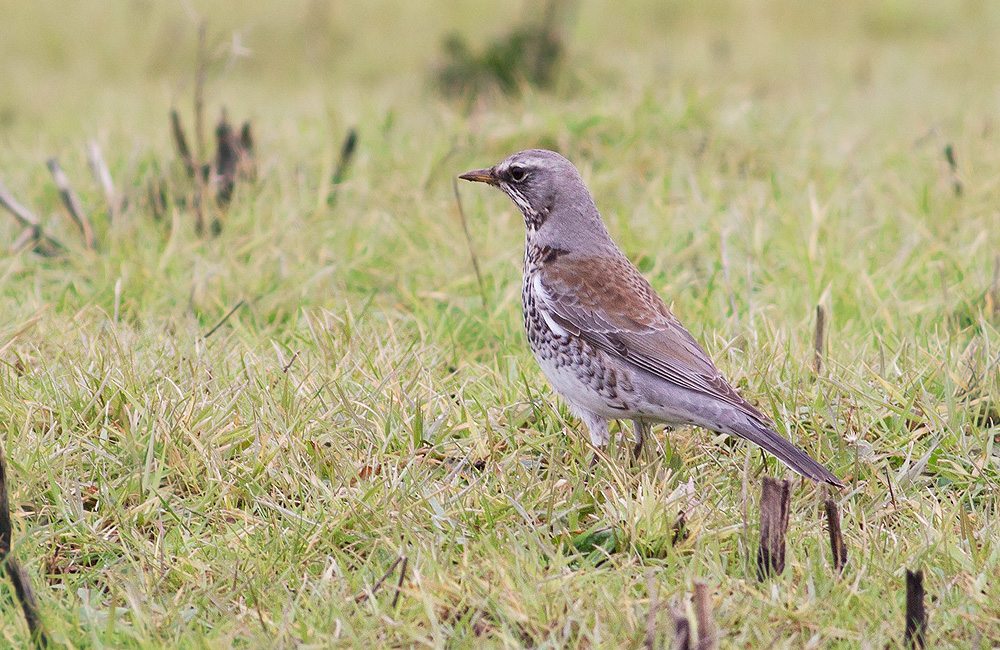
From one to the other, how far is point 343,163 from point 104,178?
4.37 ft

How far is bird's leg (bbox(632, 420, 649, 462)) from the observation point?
397 cm

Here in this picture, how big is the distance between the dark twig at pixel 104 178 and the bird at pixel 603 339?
2576 mm

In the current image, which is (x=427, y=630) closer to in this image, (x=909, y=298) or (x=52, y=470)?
(x=52, y=470)

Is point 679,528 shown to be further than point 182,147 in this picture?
No

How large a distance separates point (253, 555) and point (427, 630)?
0.62 m

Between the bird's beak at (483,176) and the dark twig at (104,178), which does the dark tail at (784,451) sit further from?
the dark twig at (104,178)

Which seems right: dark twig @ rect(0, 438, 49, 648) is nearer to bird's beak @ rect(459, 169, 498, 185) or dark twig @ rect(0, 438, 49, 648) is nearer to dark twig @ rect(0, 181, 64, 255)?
bird's beak @ rect(459, 169, 498, 185)

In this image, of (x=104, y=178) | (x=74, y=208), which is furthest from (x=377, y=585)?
(x=104, y=178)

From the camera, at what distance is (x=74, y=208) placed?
19.1 ft

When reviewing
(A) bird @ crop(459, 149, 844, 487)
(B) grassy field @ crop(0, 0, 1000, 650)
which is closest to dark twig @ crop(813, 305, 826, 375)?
(B) grassy field @ crop(0, 0, 1000, 650)

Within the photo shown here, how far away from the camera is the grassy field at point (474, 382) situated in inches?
122

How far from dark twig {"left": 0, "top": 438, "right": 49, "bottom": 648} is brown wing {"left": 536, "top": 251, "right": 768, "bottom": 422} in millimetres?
1934

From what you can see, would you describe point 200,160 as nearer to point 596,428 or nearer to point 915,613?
point 596,428

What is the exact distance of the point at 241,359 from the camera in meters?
4.30
